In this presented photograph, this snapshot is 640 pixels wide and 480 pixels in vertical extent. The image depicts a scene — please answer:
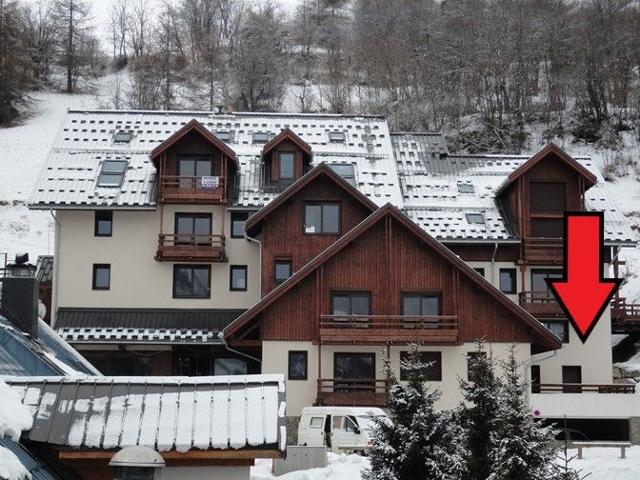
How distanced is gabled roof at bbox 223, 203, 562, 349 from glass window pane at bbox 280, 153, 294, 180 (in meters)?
6.41

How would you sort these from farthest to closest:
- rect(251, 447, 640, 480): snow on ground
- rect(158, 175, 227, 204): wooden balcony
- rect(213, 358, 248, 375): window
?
rect(158, 175, 227, 204): wooden balcony → rect(213, 358, 248, 375): window → rect(251, 447, 640, 480): snow on ground

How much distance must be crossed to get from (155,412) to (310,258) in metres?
24.2

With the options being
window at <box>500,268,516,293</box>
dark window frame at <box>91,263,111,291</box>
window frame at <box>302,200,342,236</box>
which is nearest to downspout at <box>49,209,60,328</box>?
dark window frame at <box>91,263,111,291</box>

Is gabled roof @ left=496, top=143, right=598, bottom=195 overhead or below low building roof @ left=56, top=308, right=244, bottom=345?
overhead

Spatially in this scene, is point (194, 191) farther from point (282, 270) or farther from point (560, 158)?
point (560, 158)

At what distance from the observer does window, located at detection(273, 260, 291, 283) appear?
33562 mm

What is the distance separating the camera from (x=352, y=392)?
3036 centimetres

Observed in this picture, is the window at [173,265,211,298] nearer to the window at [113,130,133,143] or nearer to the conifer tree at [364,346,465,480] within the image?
the window at [113,130,133,143]

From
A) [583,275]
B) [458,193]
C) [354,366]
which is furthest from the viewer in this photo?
[458,193]

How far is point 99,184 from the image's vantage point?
116ft

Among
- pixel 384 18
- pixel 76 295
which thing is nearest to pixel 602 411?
pixel 76 295

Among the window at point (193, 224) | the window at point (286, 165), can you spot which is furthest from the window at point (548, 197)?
the window at point (193, 224)

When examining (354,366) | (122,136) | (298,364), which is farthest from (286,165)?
(354,366)

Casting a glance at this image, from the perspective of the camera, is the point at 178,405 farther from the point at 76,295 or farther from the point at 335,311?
the point at 76,295
